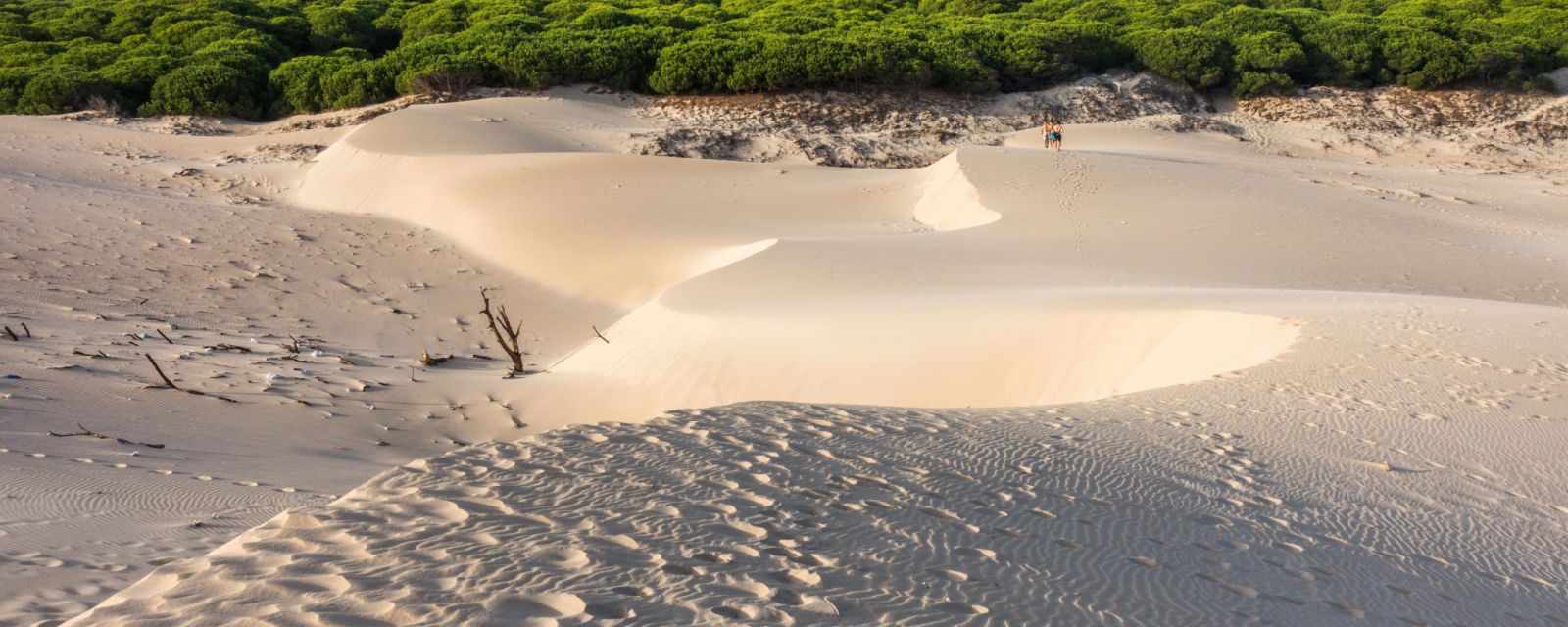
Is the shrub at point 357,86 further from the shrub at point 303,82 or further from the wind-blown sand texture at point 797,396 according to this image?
the wind-blown sand texture at point 797,396

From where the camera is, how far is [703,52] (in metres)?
24.3

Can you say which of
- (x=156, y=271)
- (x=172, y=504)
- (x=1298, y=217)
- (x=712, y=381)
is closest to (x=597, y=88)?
(x=156, y=271)

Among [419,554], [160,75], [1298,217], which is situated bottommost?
[1298,217]

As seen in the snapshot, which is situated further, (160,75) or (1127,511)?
(160,75)

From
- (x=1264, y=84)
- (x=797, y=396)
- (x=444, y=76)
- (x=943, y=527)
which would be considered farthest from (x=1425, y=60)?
(x=943, y=527)

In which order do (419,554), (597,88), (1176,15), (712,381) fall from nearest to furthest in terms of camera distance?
(419,554)
(712,381)
(597,88)
(1176,15)

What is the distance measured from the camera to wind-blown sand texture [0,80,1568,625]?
3.12m

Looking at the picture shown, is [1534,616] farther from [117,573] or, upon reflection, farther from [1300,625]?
[117,573]

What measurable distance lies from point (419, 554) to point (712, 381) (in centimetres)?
519

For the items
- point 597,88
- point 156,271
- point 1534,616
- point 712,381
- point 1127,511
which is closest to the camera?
point 1534,616

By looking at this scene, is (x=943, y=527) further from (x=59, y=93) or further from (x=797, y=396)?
(x=59, y=93)

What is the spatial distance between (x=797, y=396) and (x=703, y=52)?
58.8ft

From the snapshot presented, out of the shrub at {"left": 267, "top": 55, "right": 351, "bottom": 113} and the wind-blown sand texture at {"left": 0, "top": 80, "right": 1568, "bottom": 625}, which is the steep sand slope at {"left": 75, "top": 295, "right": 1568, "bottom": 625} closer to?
the wind-blown sand texture at {"left": 0, "top": 80, "right": 1568, "bottom": 625}

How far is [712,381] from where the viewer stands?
8195 millimetres
